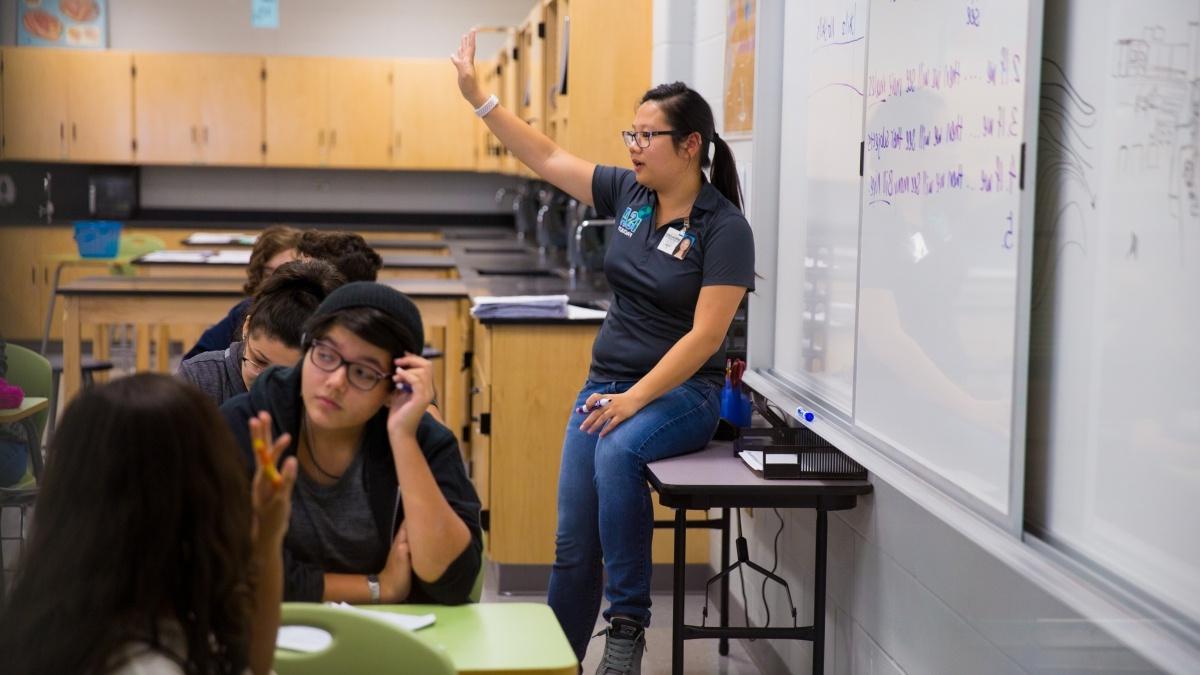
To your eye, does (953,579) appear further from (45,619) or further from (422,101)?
(422,101)

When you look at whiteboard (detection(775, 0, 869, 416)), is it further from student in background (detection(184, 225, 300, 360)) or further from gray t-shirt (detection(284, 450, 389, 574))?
student in background (detection(184, 225, 300, 360))

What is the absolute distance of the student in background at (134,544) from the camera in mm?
1266

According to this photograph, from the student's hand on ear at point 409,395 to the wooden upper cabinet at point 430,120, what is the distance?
7977 millimetres

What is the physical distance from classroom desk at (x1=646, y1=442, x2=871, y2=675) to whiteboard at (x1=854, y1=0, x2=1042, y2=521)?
0.17 m

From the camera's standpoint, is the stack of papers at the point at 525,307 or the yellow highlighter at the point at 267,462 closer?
the yellow highlighter at the point at 267,462

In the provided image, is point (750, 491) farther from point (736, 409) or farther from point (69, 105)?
point (69, 105)

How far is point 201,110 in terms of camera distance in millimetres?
9672

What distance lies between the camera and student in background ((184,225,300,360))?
10.9ft

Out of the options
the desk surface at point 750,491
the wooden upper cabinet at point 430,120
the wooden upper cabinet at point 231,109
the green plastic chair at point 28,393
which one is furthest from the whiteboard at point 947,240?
the wooden upper cabinet at point 231,109

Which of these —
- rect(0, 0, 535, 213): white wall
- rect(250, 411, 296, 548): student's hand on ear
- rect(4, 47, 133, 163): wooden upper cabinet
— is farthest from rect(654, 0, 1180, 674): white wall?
rect(4, 47, 133, 163): wooden upper cabinet

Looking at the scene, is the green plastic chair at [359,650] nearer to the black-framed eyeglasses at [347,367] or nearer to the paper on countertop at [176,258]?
the black-framed eyeglasses at [347,367]

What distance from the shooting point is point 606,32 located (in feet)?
15.1

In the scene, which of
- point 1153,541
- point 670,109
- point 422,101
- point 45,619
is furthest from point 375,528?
point 422,101

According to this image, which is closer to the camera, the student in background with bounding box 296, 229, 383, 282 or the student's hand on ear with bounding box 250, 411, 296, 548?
the student's hand on ear with bounding box 250, 411, 296, 548
